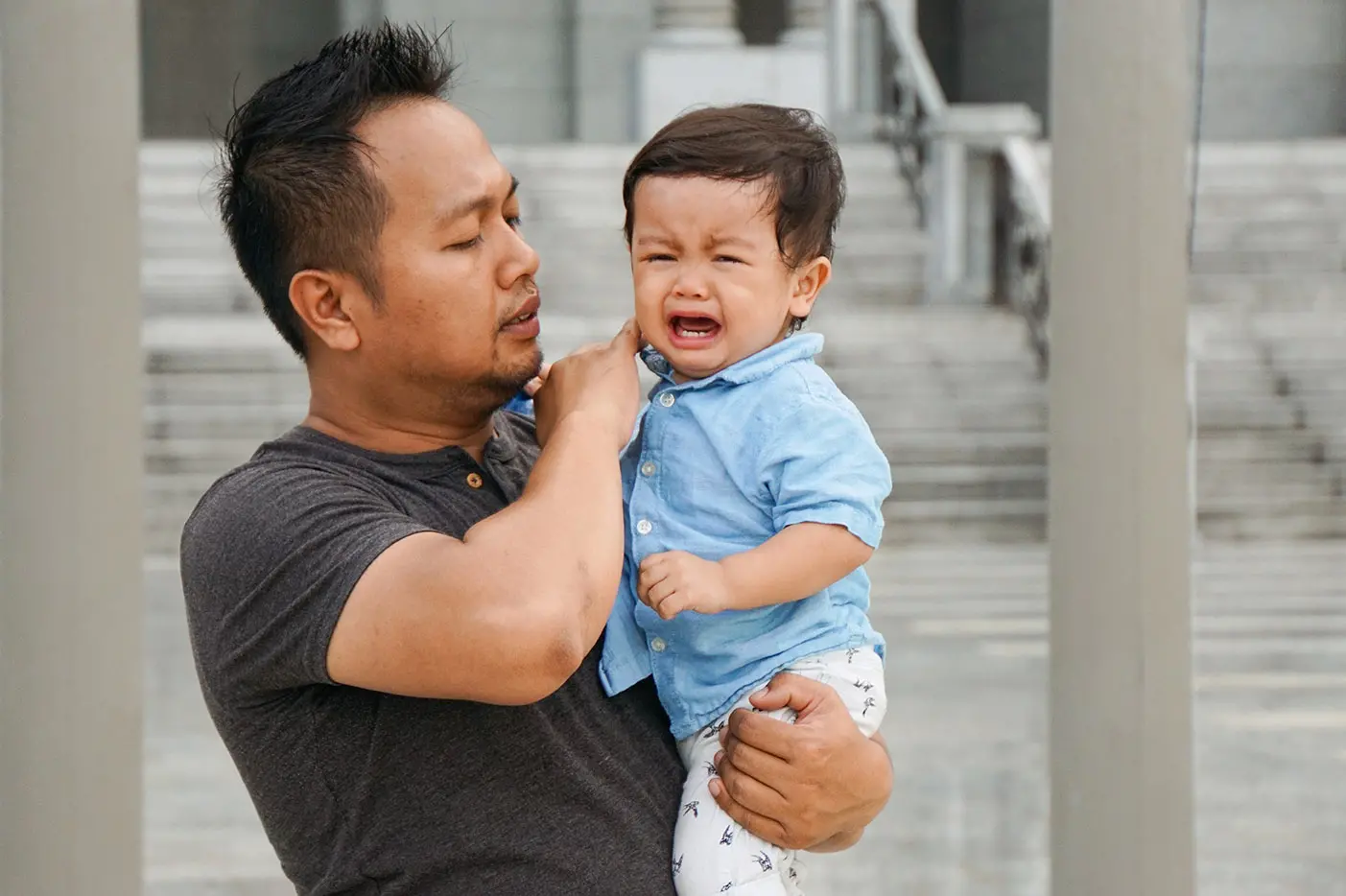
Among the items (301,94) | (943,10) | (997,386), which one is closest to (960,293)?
(997,386)

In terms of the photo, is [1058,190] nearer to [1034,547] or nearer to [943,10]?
[1034,547]

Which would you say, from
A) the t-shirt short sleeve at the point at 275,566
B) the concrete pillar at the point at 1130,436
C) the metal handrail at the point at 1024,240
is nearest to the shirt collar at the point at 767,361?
the t-shirt short sleeve at the point at 275,566

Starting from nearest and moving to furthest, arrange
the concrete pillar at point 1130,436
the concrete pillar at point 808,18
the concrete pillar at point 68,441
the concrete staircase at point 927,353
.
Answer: the concrete pillar at point 68,441
the concrete pillar at point 1130,436
the concrete staircase at point 927,353
the concrete pillar at point 808,18

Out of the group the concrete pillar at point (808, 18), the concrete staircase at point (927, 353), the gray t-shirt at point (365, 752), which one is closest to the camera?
the gray t-shirt at point (365, 752)

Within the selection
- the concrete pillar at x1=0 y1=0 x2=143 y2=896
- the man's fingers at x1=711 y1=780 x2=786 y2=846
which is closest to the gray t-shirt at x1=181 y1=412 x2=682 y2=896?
the man's fingers at x1=711 y1=780 x2=786 y2=846

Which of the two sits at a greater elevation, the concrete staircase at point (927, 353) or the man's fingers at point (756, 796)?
the man's fingers at point (756, 796)

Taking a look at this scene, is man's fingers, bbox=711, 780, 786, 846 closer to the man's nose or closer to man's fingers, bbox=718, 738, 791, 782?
man's fingers, bbox=718, 738, 791, 782

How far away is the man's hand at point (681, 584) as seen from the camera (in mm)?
2008

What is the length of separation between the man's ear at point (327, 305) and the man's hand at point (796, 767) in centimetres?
62

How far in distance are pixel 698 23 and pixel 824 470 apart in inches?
573

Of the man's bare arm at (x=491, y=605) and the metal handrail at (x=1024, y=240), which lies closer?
the man's bare arm at (x=491, y=605)

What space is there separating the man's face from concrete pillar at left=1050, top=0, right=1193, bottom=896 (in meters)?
0.96

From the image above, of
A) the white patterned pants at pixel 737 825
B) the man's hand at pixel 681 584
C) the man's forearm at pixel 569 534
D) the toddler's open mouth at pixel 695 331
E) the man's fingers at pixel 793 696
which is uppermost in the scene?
the toddler's open mouth at pixel 695 331

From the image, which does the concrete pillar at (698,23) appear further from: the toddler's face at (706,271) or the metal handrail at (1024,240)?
the toddler's face at (706,271)
